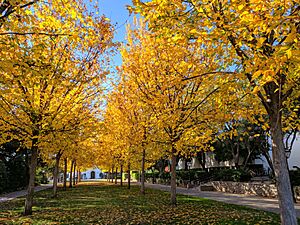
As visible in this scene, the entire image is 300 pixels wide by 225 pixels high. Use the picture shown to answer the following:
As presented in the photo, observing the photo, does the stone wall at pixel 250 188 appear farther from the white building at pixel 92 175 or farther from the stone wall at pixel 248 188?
the white building at pixel 92 175

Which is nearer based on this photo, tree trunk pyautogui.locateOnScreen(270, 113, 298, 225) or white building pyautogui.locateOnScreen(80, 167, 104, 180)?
tree trunk pyautogui.locateOnScreen(270, 113, 298, 225)

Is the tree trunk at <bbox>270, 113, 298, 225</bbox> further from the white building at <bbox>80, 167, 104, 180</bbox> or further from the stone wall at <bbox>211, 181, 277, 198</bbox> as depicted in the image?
the white building at <bbox>80, 167, 104, 180</bbox>

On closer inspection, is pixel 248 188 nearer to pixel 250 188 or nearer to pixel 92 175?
pixel 250 188

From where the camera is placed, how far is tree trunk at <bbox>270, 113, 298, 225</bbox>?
4863 millimetres

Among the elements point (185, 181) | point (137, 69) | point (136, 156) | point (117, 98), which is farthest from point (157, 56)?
point (185, 181)

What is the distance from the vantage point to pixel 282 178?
16.5 ft

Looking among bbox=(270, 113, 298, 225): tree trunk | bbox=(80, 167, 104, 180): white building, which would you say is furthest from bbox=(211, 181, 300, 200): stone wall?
bbox=(80, 167, 104, 180): white building

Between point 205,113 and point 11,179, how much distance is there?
23635mm

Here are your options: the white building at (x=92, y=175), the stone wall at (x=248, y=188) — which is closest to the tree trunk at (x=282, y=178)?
the stone wall at (x=248, y=188)

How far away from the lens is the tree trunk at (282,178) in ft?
16.0

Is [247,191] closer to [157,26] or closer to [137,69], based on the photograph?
[137,69]

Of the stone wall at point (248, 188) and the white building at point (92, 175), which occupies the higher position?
the white building at point (92, 175)

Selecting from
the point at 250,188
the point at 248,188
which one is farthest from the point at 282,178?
the point at 248,188

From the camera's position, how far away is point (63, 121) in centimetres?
952
